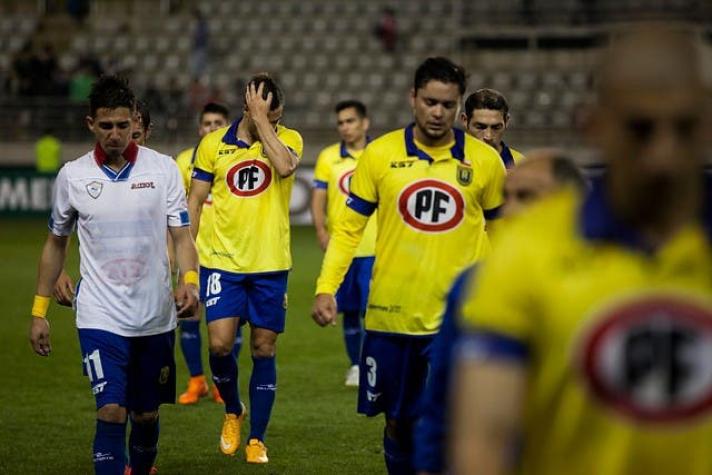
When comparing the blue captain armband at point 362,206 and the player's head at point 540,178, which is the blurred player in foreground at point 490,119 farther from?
the player's head at point 540,178

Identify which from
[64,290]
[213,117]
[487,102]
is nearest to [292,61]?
[213,117]

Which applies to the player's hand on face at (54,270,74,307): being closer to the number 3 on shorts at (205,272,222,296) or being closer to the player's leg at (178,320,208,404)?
the number 3 on shorts at (205,272,222,296)

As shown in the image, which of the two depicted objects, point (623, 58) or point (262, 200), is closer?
point (623, 58)

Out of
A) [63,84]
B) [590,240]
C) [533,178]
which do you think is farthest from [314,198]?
[63,84]

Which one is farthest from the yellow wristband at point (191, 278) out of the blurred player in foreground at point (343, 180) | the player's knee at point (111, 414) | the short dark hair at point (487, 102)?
the blurred player in foreground at point (343, 180)

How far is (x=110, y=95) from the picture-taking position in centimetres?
679

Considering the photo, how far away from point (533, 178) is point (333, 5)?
30.1 m

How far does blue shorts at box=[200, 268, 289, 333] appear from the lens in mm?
8734

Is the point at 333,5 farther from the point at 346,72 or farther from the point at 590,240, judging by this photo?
the point at 590,240

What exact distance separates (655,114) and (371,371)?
13.8 ft

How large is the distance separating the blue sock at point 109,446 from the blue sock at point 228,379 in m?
2.07

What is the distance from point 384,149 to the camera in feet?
21.4

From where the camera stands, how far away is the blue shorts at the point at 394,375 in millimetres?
6520

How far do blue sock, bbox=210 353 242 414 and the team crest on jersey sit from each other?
221cm
